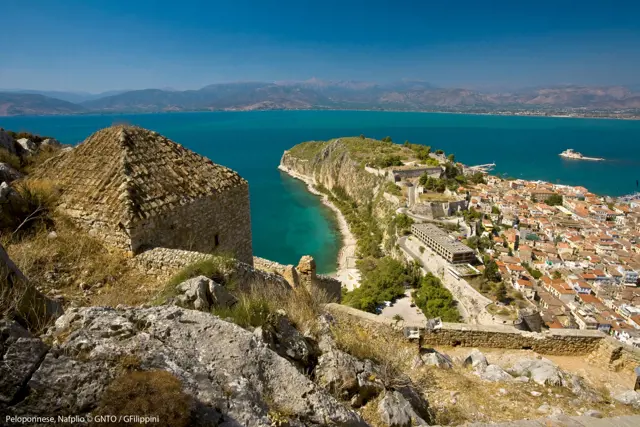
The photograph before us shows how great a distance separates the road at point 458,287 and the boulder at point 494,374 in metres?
16.0

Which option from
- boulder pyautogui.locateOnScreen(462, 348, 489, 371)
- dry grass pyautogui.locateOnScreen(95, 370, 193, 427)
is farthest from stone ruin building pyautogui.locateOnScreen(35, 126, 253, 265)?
boulder pyautogui.locateOnScreen(462, 348, 489, 371)

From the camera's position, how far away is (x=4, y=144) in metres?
9.20

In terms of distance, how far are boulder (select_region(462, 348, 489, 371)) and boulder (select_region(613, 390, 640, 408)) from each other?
1973 mm

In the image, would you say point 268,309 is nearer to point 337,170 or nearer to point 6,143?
point 6,143

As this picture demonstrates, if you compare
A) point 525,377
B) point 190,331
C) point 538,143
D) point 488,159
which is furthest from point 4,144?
point 538,143

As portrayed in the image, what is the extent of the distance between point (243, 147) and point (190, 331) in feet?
470

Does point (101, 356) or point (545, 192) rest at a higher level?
point (101, 356)

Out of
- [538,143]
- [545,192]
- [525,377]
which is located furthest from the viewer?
[538,143]

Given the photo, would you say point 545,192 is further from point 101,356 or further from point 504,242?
point 101,356

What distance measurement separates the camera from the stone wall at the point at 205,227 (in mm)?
6293

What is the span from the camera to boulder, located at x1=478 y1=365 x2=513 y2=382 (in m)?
6.04

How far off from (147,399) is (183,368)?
1.66 feet

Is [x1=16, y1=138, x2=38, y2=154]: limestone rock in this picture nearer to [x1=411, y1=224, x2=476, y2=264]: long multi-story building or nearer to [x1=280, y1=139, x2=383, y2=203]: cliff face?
[x1=411, y1=224, x2=476, y2=264]: long multi-story building

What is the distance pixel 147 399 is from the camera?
198 centimetres
